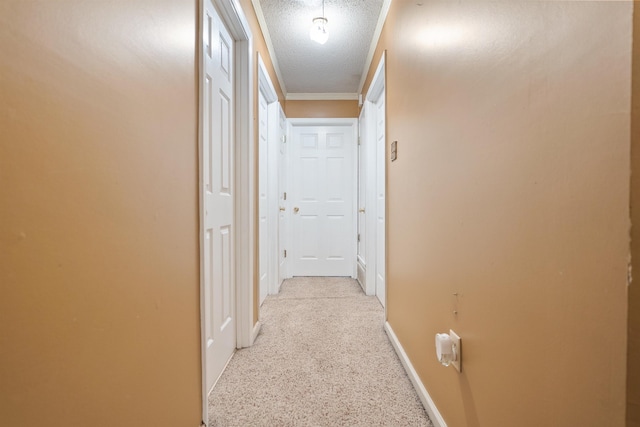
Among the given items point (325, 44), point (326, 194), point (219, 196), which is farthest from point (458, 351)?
point (326, 194)

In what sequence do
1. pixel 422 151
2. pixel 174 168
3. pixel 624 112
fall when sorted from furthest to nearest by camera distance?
pixel 422 151 → pixel 174 168 → pixel 624 112

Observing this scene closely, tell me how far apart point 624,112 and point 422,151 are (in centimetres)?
102

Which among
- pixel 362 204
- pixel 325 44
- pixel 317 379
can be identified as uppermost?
pixel 325 44

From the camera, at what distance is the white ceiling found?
2421 millimetres

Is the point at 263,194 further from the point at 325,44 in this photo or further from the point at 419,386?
the point at 419,386

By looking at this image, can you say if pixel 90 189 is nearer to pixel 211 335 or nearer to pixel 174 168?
pixel 174 168

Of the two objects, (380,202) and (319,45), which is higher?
(319,45)

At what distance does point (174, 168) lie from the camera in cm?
105

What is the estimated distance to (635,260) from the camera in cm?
48

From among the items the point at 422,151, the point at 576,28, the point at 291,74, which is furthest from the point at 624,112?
the point at 291,74

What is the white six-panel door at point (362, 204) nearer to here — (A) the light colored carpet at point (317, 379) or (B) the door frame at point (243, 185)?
(A) the light colored carpet at point (317, 379)

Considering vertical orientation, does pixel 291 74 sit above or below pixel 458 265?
above

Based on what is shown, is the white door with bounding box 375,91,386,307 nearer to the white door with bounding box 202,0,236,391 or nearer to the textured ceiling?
the textured ceiling

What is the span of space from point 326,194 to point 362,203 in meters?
0.54
